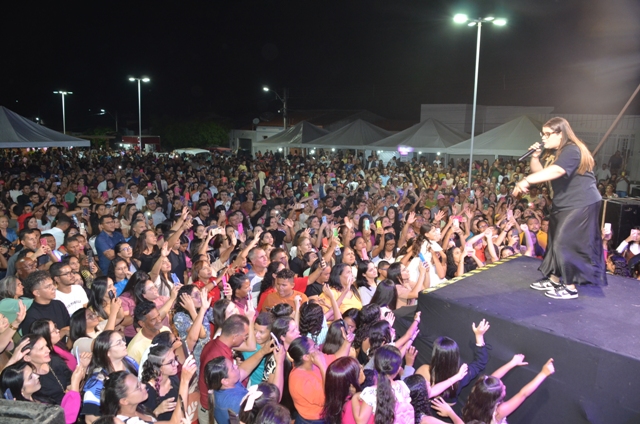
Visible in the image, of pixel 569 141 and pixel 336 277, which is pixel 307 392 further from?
pixel 569 141

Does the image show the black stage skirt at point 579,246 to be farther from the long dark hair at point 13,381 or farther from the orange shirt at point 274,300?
the long dark hair at point 13,381

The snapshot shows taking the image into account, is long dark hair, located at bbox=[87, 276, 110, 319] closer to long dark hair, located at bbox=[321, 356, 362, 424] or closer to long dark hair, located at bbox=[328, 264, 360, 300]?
long dark hair, located at bbox=[328, 264, 360, 300]

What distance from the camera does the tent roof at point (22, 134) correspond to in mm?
11797

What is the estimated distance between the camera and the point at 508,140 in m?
13.9

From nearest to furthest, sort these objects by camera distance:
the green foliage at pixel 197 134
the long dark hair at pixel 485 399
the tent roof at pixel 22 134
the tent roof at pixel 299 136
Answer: the long dark hair at pixel 485 399 < the tent roof at pixel 22 134 < the tent roof at pixel 299 136 < the green foliage at pixel 197 134

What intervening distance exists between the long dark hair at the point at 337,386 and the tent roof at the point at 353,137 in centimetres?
1503

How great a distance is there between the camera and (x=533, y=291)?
4.25 meters

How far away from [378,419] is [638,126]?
18.6 m

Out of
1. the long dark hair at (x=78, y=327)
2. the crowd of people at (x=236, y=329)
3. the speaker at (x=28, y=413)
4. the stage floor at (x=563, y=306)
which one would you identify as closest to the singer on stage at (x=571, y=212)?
the stage floor at (x=563, y=306)

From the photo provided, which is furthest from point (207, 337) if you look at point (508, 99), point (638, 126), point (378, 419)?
point (508, 99)

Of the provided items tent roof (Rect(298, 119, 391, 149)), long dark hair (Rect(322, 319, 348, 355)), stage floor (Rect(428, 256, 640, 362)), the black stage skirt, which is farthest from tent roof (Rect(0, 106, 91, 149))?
the black stage skirt

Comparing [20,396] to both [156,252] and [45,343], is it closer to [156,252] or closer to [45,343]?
[45,343]

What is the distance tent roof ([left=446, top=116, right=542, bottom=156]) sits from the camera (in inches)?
533

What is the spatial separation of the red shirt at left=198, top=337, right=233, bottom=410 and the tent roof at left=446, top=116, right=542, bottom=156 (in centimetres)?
1190
